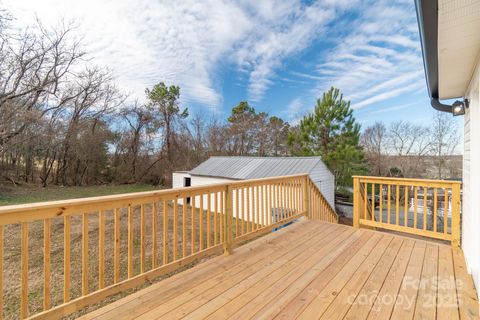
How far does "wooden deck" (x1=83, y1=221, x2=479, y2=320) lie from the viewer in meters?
1.71

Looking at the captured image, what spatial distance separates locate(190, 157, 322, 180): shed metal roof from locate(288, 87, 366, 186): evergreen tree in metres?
3.27

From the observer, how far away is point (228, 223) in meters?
2.83

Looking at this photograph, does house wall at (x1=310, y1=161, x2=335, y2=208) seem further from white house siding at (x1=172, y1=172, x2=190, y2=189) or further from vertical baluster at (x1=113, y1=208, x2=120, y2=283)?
vertical baluster at (x1=113, y1=208, x2=120, y2=283)

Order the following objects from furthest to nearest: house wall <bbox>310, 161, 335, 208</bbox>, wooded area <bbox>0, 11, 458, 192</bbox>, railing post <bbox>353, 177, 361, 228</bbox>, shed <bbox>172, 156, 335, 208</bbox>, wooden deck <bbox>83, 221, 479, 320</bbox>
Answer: wooded area <bbox>0, 11, 458, 192</bbox> → shed <bbox>172, 156, 335, 208</bbox> → house wall <bbox>310, 161, 335, 208</bbox> → railing post <bbox>353, 177, 361, 228</bbox> → wooden deck <bbox>83, 221, 479, 320</bbox>

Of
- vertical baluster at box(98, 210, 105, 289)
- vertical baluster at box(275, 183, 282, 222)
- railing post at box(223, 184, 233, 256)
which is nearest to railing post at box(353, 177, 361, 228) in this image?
vertical baluster at box(275, 183, 282, 222)

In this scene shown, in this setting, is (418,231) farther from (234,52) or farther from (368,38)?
(234,52)

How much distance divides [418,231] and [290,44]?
9.33 m

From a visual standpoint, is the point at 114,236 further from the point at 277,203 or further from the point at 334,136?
the point at 334,136

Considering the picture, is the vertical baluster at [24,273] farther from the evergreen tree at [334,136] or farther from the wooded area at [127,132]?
the evergreen tree at [334,136]

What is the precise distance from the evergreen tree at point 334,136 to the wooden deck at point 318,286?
10439 millimetres

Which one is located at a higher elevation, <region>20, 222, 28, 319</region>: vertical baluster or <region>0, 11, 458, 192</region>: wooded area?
<region>0, 11, 458, 192</region>: wooded area

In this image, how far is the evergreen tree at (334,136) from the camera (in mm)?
12625

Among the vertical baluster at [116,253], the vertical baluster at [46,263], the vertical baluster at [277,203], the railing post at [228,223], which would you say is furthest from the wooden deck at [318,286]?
the vertical baluster at [277,203]

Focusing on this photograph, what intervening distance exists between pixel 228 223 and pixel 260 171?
27.4 feet
